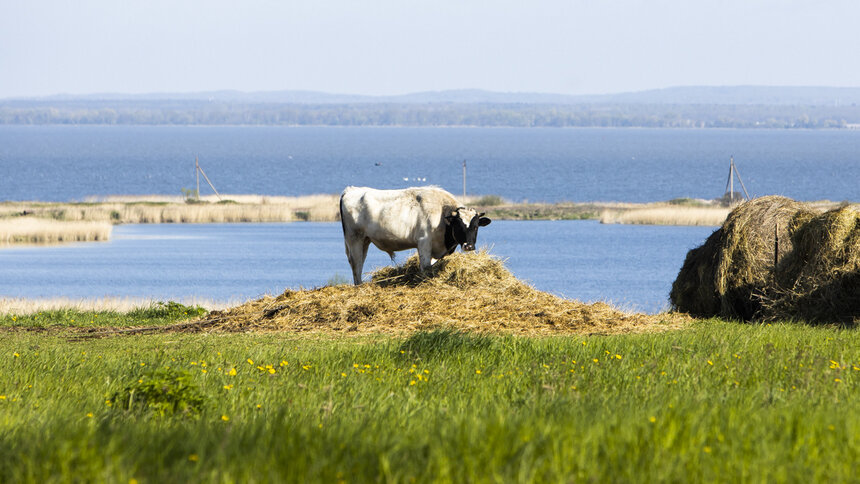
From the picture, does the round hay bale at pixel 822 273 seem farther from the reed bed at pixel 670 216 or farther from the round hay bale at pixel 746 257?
the reed bed at pixel 670 216

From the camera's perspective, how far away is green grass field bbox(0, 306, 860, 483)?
5.45m

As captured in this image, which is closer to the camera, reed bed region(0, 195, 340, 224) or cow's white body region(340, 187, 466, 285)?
cow's white body region(340, 187, 466, 285)

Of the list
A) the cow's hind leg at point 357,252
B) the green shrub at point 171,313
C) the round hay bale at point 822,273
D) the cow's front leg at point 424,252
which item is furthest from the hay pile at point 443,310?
the green shrub at point 171,313

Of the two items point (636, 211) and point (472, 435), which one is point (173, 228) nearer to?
point (636, 211)

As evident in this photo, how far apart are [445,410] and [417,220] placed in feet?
37.8

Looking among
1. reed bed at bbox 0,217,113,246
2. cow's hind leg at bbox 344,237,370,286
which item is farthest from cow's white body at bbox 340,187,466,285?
reed bed at bbox 0,217,113,246

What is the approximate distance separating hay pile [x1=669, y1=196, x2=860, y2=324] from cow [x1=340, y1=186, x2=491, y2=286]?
13.5 feet

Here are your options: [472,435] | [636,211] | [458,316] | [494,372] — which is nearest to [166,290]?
[458,316]

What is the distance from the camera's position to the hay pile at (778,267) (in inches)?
613

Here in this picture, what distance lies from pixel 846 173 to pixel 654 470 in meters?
187

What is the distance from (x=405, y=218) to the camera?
1894cm

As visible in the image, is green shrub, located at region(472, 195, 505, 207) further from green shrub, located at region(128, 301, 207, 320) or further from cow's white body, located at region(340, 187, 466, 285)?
cow's white body, located at region(340, 187, 466, 285)

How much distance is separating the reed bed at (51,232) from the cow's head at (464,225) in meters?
55.6

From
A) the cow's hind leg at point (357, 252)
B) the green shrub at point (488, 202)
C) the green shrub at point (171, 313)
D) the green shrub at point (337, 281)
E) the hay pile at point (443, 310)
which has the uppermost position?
the cow's hind leg at point (357, 252)
